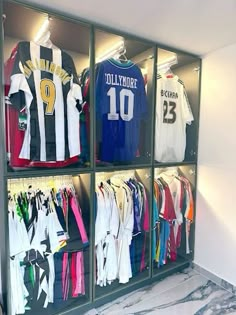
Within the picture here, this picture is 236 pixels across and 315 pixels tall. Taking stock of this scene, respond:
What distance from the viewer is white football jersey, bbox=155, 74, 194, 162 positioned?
A: 221 centimetres

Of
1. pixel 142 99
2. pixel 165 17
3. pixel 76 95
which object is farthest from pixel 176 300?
pixel 165 17

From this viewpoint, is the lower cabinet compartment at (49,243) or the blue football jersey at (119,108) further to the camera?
the blue football jersey at (119,108)

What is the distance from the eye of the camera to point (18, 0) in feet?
4.77

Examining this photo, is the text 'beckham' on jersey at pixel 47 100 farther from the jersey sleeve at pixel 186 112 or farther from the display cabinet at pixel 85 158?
the jersey sleeve at pixel 186 112

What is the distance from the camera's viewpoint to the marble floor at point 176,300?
6.20 ft

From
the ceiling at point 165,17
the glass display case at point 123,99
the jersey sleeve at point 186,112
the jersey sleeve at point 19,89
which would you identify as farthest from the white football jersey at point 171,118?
the jersey sleeve at point 19,89

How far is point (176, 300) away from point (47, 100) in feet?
6.32

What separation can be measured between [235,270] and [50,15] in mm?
2505

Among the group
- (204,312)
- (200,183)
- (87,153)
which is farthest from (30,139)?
(204,312)

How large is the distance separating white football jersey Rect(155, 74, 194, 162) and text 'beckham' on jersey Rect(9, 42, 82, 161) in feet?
2.70

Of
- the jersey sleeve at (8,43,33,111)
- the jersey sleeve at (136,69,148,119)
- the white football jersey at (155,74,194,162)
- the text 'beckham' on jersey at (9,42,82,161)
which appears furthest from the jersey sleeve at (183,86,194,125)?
the jersey sleeve at (8,43,33,111)

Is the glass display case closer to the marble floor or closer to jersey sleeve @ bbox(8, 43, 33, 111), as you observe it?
jersey sleeve @ bbox(8, 43, 33, 111)

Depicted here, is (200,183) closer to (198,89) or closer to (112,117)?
(198,89)

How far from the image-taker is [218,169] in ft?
7.34
